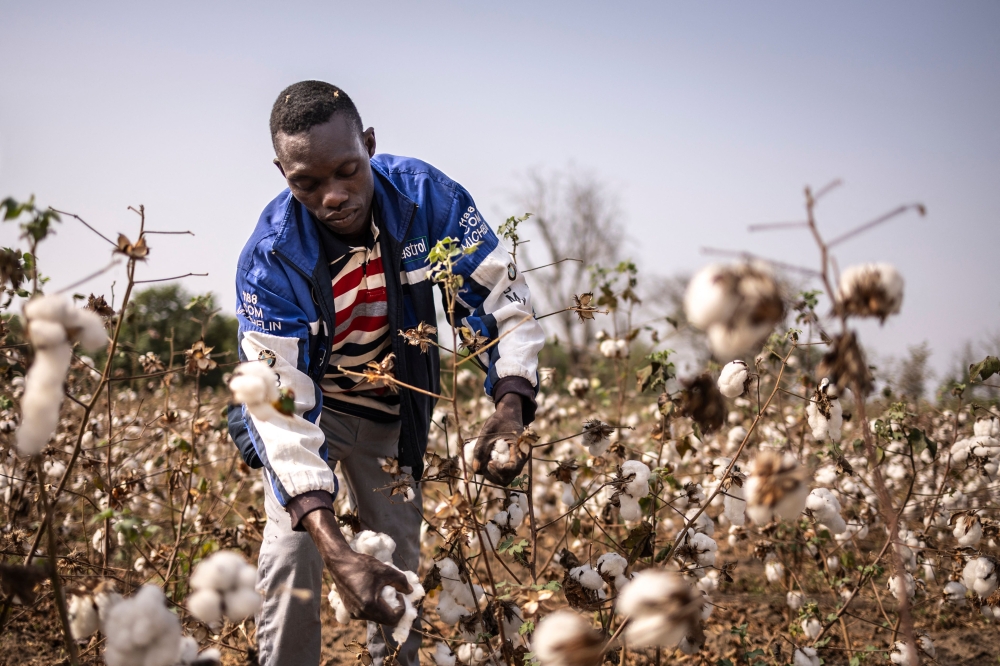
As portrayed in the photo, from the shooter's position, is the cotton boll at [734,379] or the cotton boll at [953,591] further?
the cotton boll at [953,591]

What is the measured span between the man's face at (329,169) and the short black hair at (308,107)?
0.02 meters

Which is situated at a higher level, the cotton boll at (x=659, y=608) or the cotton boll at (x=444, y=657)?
the cotton boll at (x=444, y=657)

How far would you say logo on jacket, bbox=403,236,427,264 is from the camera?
7.48 ft

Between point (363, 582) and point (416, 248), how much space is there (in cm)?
110

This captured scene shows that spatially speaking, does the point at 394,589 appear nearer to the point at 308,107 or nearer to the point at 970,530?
the point at 308,107

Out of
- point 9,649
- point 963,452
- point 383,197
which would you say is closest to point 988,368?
point 963,452

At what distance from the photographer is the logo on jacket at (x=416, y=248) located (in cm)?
228

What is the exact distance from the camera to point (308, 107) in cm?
209

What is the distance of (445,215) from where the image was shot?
2.32m

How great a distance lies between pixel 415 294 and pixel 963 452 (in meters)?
2.05

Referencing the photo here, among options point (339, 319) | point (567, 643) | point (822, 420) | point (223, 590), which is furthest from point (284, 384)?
point (822, 420)

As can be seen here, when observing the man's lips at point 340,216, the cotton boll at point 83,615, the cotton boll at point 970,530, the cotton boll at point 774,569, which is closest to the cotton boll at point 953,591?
the cotton boll at point 970,530

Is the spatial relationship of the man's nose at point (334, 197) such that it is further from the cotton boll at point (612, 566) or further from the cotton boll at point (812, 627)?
the cotton boll at point (812, 627)

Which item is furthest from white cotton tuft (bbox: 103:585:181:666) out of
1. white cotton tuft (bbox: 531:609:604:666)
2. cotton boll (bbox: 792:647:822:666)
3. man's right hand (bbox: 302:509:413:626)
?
cotton boll (bbox: 792:647:822:666)
